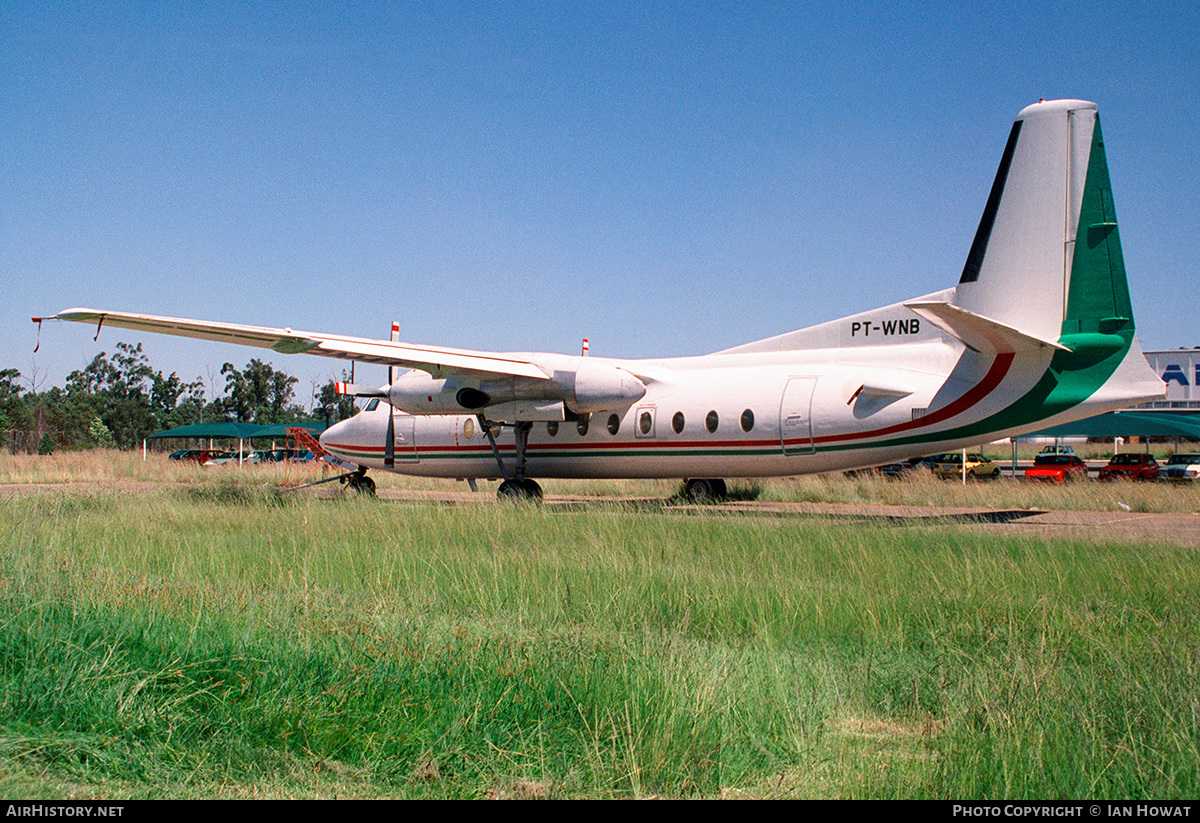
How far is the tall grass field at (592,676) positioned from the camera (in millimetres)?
3992

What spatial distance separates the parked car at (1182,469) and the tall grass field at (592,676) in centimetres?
2775

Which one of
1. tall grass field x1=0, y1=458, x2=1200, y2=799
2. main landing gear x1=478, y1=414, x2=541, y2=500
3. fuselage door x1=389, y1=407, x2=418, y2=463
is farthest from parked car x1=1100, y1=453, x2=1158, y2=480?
tall grass field x1=0, y1=458, x2=1200, y2=799

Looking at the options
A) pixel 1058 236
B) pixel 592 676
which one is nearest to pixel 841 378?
pixel 1058 236

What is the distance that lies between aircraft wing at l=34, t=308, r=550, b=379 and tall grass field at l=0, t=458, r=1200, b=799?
28.9 ft

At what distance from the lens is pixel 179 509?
14344 mm

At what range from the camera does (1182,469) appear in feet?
108

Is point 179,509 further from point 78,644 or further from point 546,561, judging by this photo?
point 78,644

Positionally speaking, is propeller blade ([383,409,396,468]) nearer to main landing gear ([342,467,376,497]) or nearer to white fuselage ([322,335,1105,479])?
white fuselage ([322,335,1105,479])

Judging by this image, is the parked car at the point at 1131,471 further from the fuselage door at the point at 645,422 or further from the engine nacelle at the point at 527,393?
the engine nacelle at the point at 527,393

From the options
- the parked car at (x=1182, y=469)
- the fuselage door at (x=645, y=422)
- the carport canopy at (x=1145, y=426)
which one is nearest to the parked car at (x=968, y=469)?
the carport canopy at (x=1145, y=426)

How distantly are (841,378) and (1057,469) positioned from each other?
20411 mm

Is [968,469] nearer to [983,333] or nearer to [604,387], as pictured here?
[604,387]

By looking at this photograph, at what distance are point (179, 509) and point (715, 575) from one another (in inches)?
387

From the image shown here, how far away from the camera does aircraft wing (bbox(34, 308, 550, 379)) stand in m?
17.3
